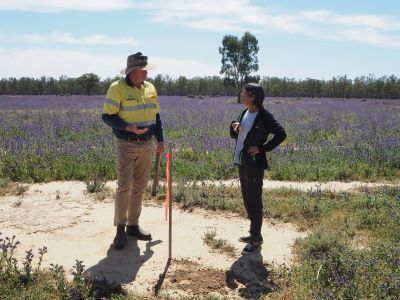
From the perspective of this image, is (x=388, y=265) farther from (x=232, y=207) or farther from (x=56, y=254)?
(x=56, y=254)

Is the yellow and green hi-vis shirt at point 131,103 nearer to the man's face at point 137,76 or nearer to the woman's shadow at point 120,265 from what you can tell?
the man's face at point 137,76

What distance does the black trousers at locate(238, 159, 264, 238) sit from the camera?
5.27 metres

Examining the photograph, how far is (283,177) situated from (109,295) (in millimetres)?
6003

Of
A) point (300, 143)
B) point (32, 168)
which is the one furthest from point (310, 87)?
point (32, 168)

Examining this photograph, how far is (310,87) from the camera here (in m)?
70.4

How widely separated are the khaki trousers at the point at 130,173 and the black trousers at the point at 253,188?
1.27 metres

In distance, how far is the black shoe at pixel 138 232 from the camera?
580 centimetres

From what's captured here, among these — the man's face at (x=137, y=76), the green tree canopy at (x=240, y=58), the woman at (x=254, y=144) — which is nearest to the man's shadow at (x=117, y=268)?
the woman at (x=254, y=144)

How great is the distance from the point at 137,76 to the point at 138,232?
6.96ft

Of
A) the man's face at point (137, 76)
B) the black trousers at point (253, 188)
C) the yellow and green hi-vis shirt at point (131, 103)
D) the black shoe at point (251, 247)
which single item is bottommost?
the black shoe at point (251, 247)

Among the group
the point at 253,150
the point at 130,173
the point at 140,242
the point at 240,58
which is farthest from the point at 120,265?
the point at 240,58

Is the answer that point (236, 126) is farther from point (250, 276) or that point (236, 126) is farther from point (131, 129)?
point (250, 276)

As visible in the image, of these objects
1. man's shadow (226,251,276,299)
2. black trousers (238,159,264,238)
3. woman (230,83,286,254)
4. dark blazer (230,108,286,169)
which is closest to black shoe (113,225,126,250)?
man's shadow (226,251,276,299)

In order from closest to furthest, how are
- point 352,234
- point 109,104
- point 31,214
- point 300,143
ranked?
point 109,104 → point 352,234 → point 31,214 → point 300,143
